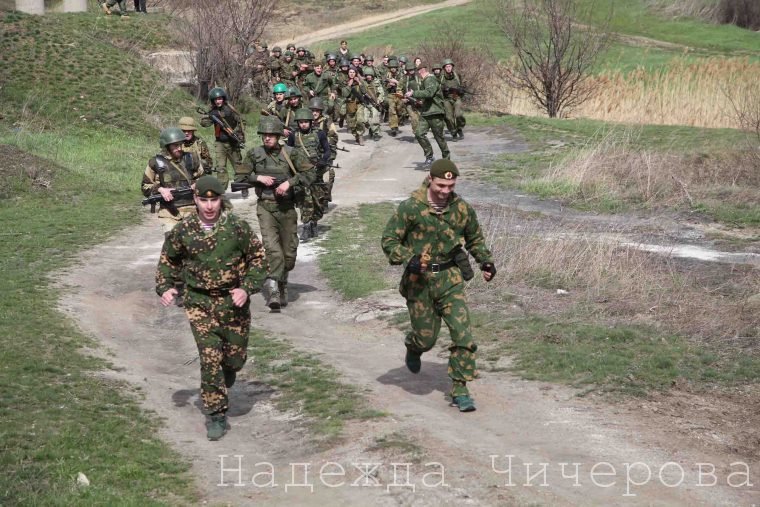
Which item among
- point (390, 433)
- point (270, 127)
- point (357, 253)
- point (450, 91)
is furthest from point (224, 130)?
point (390, 433)

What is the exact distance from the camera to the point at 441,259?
8.27m

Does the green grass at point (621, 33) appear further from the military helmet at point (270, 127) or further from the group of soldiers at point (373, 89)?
the military helmet at point (270, 127)

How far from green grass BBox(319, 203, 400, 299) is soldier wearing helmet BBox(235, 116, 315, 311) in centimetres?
104

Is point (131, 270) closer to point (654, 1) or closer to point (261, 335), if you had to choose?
point (261, 335)

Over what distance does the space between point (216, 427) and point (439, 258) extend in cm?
211

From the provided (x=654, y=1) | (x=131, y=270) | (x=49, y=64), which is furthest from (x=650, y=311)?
(x=654, y=1)

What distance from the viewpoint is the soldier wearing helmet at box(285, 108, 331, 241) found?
13.6 m

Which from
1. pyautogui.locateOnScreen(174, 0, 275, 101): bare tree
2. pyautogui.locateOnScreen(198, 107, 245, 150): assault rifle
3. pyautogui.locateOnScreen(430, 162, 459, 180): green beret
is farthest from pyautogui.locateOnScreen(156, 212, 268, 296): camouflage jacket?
pyautogui.locateOnScreen(174, 0, 275, 101): bare tree

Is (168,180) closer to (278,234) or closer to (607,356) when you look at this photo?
(278,234)

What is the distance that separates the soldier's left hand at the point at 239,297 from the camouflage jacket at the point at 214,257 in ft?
0.12

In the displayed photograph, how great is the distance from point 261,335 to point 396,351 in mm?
1586

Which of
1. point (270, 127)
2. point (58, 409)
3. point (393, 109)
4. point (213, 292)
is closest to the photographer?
point (213, 292)

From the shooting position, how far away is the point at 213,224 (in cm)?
791

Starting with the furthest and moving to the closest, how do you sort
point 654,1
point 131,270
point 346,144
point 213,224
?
point 654,1 → point 346,144 → point 131,270 → point 213,224
